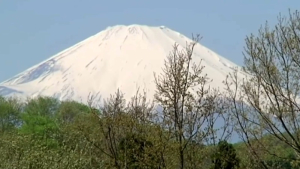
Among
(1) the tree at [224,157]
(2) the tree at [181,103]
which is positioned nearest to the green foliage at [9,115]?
(1) the tree at [224,157]

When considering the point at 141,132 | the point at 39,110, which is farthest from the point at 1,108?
the point at 141,132

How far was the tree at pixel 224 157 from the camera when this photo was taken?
57.9 ft

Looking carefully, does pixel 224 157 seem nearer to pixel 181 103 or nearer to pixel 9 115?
pixel 181 103

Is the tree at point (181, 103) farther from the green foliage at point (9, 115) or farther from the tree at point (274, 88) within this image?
the green foliage at point (9, 115)

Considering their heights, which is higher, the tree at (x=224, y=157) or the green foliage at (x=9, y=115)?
the green foliage at (x=9, y=115)

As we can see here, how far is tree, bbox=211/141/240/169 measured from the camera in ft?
57.9

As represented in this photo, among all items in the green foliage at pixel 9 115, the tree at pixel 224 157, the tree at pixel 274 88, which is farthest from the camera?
the green foliage at pixel 9 115

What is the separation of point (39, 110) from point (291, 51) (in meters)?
39.8

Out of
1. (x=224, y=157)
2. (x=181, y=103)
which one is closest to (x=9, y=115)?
(x=224, y=157)

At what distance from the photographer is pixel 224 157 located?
17500 mm

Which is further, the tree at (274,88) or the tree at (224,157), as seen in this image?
the tree at (224,157)

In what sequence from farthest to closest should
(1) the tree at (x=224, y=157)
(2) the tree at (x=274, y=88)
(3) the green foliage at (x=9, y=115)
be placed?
(3) the green foliage at (x=9, y=115) → (1) the tree at (x=224, y=157) → (2) the tree at (x=274, y=88)

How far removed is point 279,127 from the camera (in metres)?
12.1

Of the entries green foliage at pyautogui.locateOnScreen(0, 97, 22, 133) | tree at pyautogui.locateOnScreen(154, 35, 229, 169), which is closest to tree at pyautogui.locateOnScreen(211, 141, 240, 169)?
tree at pyautogui.locateOnScreen(154, 35, 229, 169)
